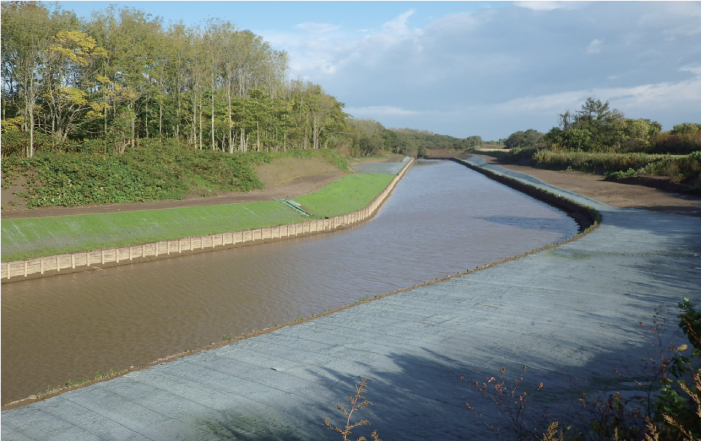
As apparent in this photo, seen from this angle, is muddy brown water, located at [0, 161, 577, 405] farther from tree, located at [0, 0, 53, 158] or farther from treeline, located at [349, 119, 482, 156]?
treeline, located at [349, 119, 482, 156]

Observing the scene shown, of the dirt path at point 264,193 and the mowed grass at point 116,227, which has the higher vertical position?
the dirt path at point 264,193

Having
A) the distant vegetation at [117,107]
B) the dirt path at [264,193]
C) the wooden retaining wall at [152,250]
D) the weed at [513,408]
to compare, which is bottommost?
the wooden retaining wall at [152,250]

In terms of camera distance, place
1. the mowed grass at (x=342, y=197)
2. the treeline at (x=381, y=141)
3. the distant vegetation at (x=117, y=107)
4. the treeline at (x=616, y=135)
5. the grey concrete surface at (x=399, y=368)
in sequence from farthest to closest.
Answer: the treeline at (x=381, y=141)
the treeline at (x=616, y=135)
the mowed grass at (x=342, y=197)
the distant vegetation at (x=117, y=107)
the grey concrete surface at (x=399, y=368)

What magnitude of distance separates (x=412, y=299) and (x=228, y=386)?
6.30 meters

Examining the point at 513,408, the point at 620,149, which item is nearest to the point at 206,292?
the point at 513,408

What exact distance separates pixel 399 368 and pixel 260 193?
3078 centimetres

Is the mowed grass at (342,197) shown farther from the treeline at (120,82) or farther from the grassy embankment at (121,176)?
the treeline at (120,82)

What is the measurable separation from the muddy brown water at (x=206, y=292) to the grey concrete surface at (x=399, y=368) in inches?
106

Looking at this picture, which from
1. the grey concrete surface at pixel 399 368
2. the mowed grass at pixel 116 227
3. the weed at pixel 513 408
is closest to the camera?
the weed at pixel 513 408

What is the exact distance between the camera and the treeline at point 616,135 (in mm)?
61375

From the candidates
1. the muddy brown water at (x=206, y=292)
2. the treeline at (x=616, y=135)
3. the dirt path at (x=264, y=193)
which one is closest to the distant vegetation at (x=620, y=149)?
the treeline at (x=616, y=135)

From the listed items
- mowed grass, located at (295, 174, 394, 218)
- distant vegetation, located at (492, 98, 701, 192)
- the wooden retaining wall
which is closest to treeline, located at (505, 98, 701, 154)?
distant vegetation, located at (492, 98, 701, 192)

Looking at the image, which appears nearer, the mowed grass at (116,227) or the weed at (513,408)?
the weed at (513,408)

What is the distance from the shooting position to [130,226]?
23.0 metres
